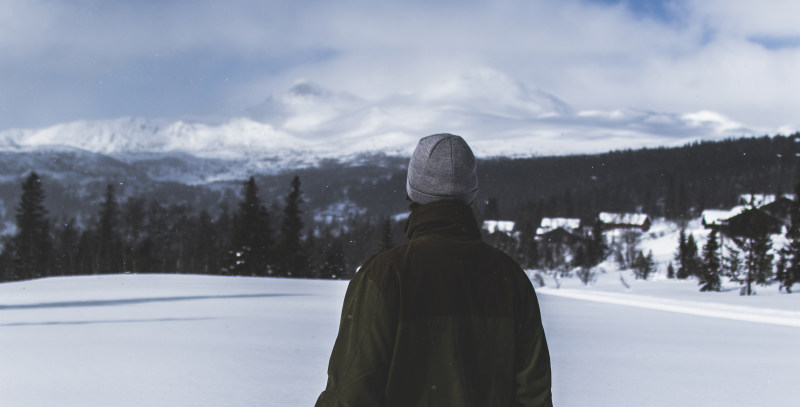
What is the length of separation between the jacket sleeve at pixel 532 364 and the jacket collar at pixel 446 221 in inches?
11.9

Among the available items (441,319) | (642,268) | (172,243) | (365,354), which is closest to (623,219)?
(642,268)

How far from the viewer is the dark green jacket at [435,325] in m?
1.93

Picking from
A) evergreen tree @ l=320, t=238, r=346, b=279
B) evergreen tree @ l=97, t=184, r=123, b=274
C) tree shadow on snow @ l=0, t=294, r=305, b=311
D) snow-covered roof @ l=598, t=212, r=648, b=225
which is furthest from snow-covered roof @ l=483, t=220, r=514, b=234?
tree shadow on snow @ l=0, t=294, r=305, b=311

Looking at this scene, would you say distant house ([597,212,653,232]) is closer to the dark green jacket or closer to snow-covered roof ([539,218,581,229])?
snow-covered roof ([539,218,581,229])

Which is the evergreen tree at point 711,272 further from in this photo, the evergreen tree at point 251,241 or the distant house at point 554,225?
the distant house at point 554,225

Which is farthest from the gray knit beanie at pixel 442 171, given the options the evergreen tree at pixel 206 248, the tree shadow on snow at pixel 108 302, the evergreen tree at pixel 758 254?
the evergreen tree at pixel 206 248

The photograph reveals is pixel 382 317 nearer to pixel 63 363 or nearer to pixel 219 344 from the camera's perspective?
pixel 63 363

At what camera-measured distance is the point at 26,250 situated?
5397 centimetres

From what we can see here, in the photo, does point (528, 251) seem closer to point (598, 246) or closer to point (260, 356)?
point (598, 246)

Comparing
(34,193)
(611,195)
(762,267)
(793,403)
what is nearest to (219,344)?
(793,403)

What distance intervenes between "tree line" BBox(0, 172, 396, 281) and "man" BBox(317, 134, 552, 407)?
44.5 meters

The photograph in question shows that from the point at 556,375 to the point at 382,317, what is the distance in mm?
5886

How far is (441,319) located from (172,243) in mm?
81192

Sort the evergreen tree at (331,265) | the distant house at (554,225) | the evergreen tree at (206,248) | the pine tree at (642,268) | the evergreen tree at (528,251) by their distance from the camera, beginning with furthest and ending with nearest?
the distant house at (554,225) → the evergreen tree at (528,251) → the pine tree at (642,268) → the evergreen tree at (206,248) → the evergreen tree at (331,265)
